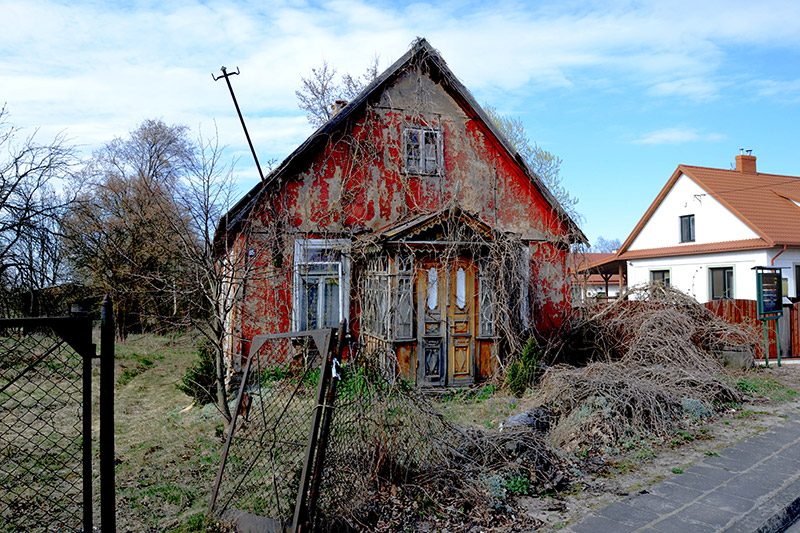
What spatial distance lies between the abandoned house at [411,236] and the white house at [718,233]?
11643mm

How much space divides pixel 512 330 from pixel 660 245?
1967cm

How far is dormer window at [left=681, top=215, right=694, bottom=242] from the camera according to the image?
25.7m

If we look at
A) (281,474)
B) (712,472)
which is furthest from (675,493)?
(281,474)

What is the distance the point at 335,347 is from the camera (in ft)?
13.5

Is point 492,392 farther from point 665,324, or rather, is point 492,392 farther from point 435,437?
point 435,437

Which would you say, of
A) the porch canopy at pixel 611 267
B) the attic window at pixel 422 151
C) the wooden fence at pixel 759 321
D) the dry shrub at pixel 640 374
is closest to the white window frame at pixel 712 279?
the porch canopy at pixel 611 267

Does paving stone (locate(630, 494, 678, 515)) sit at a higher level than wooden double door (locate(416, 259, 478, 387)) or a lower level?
lower

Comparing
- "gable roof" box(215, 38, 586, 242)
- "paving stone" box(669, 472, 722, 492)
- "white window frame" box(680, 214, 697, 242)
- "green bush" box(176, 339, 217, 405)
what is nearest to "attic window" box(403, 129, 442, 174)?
"gable roof" box(215, 38, 586, 242)

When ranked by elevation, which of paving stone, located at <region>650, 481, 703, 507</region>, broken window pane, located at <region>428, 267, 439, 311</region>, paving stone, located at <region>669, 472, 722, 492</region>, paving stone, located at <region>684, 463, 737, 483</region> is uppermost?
broken window pane, located at <region>428, 267, 439, 311</region>

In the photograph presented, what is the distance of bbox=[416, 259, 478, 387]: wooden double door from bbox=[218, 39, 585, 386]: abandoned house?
0.8 inches

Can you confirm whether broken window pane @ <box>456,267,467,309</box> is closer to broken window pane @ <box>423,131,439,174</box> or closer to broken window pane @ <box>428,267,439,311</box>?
broken window pane @ <box>428,267,439,311</box>

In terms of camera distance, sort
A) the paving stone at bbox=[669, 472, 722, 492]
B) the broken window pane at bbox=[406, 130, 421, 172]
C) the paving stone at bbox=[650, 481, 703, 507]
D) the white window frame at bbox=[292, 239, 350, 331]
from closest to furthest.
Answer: the paving stone at bbox=[650, 481, 703, 507] < the paving stone at bbox=[669, 472, 722, 492] < the white window frame at bbox=[292, 239, 350, 331] < the broken window pane at bbox=[406, 130, 421, 172]

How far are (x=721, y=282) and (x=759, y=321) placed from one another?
10452 millimetres

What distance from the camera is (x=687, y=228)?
25969 millimetres
